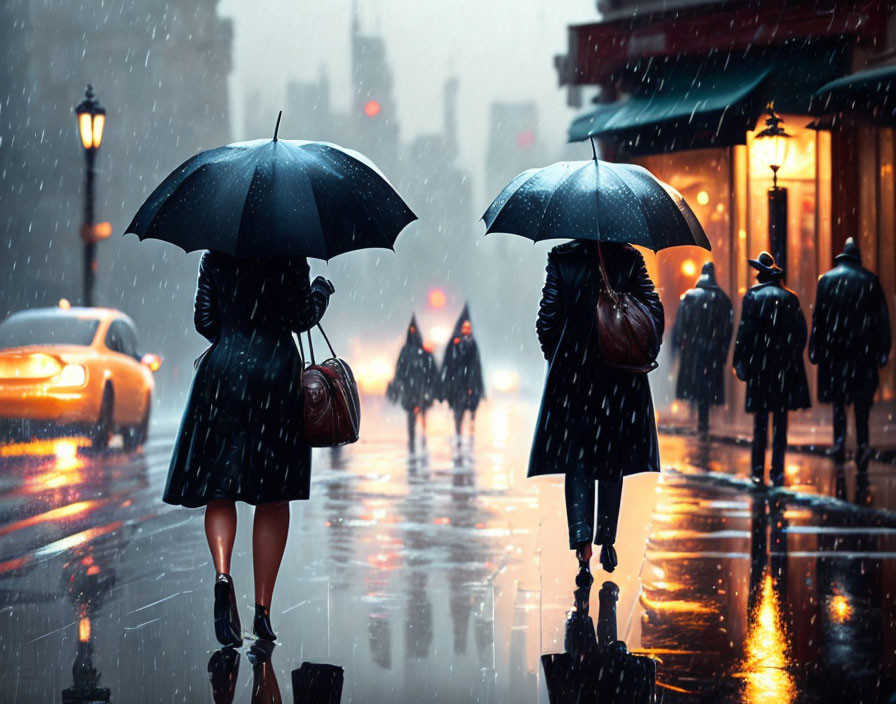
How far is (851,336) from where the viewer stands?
12.9 meters

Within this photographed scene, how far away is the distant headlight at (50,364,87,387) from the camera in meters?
15.0

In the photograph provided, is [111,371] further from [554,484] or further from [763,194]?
[763,194]

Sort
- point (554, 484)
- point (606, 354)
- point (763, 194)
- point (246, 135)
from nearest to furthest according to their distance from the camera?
1. point (606, 354)
2. point (554, 484)
3. point (763, 194)
4. point (246, 135)

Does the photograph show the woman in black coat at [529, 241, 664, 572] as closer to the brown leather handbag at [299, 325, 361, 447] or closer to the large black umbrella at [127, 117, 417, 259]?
the large black umbrella at [127, 117, 417, 259]

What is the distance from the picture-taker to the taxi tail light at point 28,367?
14883 millimetres

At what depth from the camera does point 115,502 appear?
405 inches

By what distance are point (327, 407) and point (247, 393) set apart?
336mm

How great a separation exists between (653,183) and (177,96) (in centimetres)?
4005

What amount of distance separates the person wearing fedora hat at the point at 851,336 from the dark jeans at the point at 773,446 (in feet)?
4.49

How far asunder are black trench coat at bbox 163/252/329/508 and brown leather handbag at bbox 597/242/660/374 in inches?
62.7

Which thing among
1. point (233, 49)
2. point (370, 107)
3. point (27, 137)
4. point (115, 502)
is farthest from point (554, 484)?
point (233, 49)

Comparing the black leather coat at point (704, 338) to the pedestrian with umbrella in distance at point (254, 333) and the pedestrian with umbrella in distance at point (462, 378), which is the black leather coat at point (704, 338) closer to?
the pedestrian with umbrella in distance at point (462, 378)

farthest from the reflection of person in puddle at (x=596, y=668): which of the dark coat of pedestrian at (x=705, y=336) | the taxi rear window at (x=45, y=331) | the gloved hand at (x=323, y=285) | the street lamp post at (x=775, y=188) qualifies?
the dark coat of pedestrian at (x=705, y=336)

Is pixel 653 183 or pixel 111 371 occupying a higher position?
pixel 653 183
